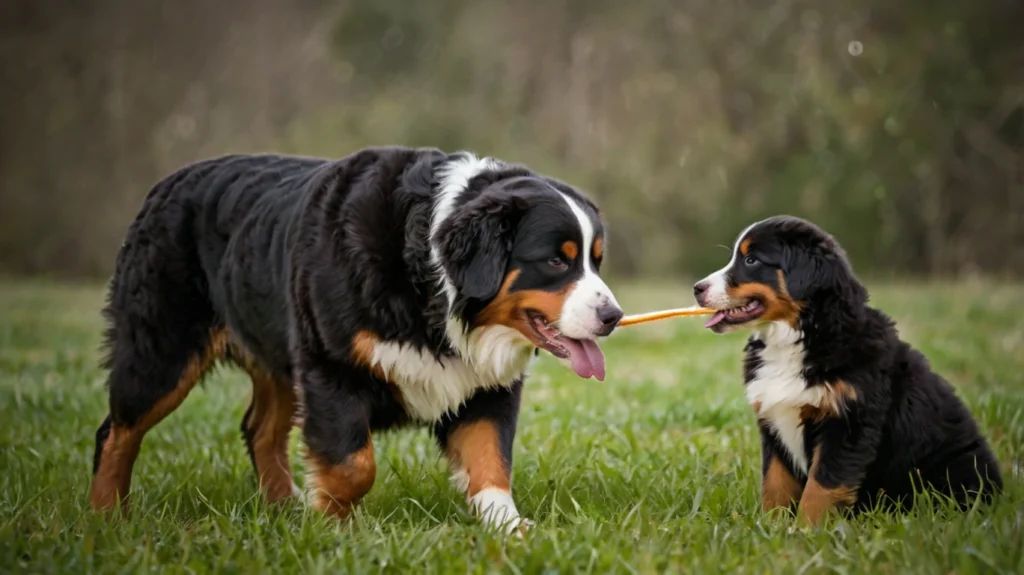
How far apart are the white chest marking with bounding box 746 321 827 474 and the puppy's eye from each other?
91 cm

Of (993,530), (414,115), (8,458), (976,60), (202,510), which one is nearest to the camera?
(993,530)

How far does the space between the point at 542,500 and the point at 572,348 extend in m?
0.64

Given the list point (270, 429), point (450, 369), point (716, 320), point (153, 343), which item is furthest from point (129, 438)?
point (716, 320)

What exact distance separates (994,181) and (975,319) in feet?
28.7

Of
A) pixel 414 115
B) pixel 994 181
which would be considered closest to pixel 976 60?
pixel 994 181

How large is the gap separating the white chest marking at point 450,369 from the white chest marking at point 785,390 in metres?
0.88

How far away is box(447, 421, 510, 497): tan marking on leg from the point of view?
3.45 meters

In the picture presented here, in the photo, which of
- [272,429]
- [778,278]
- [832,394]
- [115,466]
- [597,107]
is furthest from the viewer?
[597,107]

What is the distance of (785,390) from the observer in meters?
3.49

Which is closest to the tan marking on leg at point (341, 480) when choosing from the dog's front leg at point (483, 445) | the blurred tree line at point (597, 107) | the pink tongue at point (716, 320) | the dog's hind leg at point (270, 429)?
the dog's front leg at point (483, 445)

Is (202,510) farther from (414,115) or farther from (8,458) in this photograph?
(414,115)

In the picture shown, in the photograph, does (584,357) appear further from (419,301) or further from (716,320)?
(716,320)

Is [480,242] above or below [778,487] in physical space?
above

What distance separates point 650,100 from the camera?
57.2 ft
